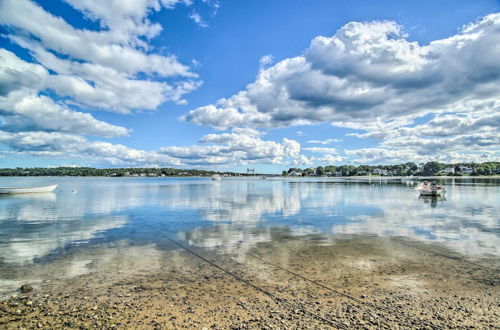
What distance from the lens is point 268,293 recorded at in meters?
9.80

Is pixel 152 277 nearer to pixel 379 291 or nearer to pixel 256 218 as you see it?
pixel 379 291

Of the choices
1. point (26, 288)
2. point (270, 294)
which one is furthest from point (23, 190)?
point (270, 294)

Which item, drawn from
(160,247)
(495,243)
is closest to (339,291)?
(160,247)

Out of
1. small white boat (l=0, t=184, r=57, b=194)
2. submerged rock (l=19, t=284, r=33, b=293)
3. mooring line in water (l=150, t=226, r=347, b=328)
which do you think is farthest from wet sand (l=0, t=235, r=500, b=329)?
small white boat (l=0, t=184, r=57, b=194)

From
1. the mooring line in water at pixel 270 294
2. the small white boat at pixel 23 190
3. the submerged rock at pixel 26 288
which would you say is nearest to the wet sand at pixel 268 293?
the mooring line in water at pixel 270 294

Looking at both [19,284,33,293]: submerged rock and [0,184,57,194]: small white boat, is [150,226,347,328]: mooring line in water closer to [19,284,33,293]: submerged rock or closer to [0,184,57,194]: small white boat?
[19,284,33,293]: submerged rock

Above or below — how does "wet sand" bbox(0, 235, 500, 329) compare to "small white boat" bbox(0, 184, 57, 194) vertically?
below

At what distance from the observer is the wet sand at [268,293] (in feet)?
26.1

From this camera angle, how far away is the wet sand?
7.95 metres

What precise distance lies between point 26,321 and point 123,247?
30.4 feet

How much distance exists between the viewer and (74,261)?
46.0ft

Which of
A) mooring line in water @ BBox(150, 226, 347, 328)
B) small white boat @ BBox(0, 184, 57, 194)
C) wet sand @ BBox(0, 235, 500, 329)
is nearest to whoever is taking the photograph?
mooring line in water @ BBox(150, 226, 347, 328)

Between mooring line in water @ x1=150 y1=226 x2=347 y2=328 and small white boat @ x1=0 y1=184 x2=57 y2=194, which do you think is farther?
small white boat @ x1=0 y1=184 x2=57 y2=194

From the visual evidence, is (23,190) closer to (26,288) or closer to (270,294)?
(26,288)
